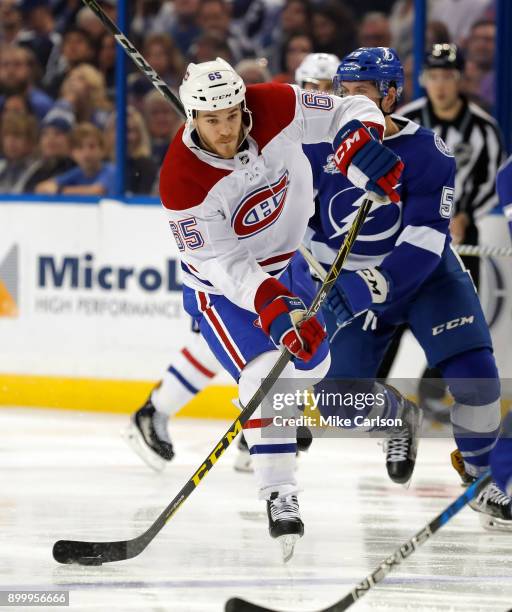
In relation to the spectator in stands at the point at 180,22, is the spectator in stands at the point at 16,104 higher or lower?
lower

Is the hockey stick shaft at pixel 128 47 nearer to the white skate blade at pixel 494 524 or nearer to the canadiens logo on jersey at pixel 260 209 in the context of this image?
the canadiens logo on jersey at pixel 260 209

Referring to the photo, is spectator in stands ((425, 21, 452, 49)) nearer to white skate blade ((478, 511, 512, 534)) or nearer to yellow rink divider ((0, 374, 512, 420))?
yellow rink divider ((0, 374, 512, 420))

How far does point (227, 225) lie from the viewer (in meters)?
3.45

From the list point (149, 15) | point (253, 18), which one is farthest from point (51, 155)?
point (253, 18)

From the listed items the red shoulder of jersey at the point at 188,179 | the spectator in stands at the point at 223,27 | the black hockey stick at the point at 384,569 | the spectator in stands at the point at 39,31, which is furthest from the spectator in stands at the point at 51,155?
the black hockey stick at the point at 384,569

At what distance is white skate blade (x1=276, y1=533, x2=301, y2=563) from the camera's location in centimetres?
330

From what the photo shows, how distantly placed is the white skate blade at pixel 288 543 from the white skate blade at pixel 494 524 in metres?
0.62

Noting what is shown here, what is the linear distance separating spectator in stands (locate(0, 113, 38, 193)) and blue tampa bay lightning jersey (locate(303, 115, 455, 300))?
257cm

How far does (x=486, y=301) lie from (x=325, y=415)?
4.75ft

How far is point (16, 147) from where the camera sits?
6441 mm

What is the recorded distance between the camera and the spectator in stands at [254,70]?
607cm

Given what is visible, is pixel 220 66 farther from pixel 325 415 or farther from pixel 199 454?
pixel 199 454

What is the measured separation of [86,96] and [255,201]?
3024 mm

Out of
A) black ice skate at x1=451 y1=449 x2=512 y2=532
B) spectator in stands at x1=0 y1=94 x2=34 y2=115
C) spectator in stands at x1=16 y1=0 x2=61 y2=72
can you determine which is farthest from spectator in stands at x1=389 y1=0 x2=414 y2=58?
black ice skate at x1=451 y1=449 x2=512 y2=532
